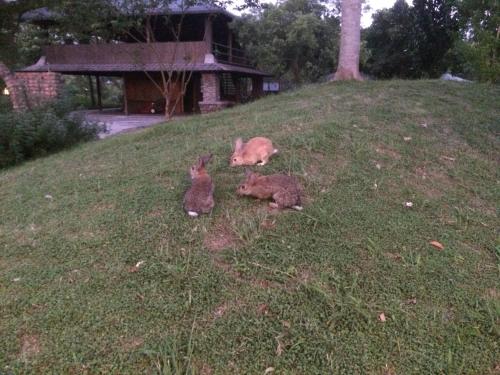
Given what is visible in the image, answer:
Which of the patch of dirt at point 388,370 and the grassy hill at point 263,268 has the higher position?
the grassy hill at point 263,268

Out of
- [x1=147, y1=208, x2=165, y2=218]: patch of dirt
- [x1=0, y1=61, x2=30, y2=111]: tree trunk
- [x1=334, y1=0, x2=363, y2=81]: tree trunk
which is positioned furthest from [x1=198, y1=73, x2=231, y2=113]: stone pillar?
[x1=147, y1=208, x2=165, y2=218]: patch of dirt

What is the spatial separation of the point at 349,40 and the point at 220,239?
753cm

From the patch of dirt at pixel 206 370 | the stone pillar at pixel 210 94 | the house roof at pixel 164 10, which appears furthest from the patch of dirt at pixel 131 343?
the stone pillar at pixel 210 94

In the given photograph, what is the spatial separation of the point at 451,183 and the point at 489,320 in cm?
198

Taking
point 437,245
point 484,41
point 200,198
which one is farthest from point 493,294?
point 484,41

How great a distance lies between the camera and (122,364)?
1.82 meters

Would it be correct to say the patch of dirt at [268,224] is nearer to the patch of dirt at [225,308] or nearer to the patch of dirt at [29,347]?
the patch of dirt at [225,308]

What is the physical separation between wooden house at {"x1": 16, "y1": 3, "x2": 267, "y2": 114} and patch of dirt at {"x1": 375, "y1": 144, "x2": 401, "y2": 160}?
8426mm

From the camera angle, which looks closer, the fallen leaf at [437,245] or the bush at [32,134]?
the fallen leaf at [437,245]

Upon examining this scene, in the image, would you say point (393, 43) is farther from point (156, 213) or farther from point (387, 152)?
point (156, 213)

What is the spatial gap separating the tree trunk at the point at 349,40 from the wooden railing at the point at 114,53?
6.91 meters

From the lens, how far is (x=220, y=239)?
8.70 feet

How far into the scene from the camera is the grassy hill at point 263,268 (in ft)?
6.20

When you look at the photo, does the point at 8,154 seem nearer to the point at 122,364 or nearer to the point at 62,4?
the point at 122,364
